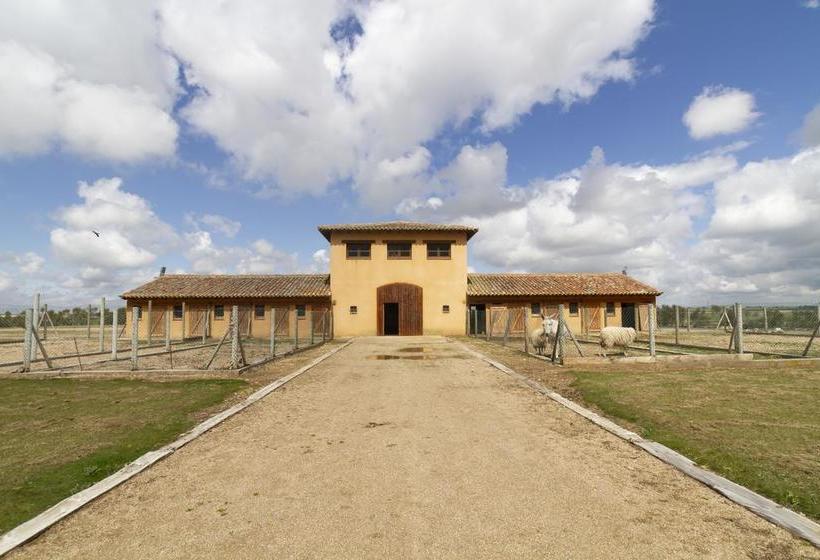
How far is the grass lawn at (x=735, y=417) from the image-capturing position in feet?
14.8

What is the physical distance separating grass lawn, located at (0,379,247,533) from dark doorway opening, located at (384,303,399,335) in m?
19.3

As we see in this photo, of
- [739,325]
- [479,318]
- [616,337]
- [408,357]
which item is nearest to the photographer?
[739,325]

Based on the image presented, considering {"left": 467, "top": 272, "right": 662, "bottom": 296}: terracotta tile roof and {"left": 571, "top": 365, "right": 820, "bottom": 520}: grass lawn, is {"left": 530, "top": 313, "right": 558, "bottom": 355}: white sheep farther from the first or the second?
{"left": 467, "top": 272, "right": 662, "bottom": 296}: terracotta tile roof

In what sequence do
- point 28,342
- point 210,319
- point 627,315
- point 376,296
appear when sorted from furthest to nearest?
point 627,315 → point 210,319 → point 376,296 → point 28,342

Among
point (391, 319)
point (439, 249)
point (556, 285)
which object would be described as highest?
point (439, 249)

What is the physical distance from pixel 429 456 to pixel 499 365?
26.5 ft

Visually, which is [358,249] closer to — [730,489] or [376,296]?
[376,296]

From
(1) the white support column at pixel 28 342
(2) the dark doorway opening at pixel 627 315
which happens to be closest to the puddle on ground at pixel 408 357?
(1) the white support column at pixel 28 342

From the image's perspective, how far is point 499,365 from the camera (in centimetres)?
1288

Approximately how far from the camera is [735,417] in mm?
6758

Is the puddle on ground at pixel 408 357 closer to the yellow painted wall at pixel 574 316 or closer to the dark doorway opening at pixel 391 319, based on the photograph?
the dark doorway opening at pixel 391 319

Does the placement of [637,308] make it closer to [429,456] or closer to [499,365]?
[499,365]

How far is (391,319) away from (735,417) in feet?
78.8

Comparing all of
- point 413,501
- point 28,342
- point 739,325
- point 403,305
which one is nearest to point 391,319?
point 403,305
